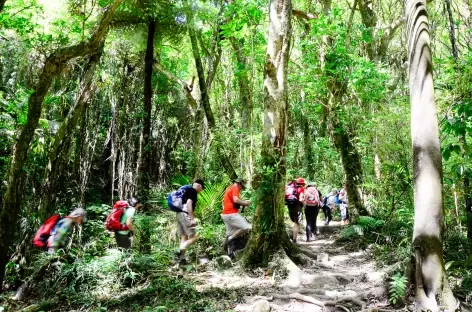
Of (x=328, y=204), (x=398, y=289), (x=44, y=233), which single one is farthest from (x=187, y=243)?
(x=328, y=204)

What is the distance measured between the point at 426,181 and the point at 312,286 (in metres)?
2.57

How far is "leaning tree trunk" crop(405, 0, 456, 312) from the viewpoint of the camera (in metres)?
4.77

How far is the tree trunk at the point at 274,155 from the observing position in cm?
718

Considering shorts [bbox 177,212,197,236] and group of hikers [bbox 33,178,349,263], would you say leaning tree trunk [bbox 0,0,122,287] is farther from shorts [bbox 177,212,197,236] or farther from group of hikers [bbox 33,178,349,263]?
shorts [bbox 177,212,197,236]

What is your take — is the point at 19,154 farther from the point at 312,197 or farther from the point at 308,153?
the point at 308,153

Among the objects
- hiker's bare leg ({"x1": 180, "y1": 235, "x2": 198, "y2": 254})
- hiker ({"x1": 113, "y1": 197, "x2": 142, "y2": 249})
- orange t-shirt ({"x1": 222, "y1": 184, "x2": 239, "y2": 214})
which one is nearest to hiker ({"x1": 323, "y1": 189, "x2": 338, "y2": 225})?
orange t-shirt ({"x1": 222, "y1": 184, "x2": 239, "y2": 214})

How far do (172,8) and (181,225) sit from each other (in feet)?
24.8

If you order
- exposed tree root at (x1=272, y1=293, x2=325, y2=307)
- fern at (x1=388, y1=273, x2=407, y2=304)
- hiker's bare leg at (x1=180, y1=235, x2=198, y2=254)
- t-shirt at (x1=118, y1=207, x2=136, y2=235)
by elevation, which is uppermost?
t-shirt at (x1=118, y1=207, x2=136, y2=235)

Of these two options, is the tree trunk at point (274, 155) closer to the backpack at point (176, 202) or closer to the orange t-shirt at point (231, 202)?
the orange t-shirt at point (231, 202)

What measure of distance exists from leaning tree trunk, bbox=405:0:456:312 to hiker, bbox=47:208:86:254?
227 inches

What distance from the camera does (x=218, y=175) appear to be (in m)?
14.5

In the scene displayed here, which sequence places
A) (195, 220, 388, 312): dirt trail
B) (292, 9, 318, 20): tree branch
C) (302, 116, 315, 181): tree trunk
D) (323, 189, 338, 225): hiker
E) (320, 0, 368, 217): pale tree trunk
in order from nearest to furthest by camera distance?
(195, 220, 388, 312): dirt trail → (320, 0, 368, 217): pale tree trunk → (292, 9, 318, 20): tree branch → (323, 189, 338, 225): hiker → (302, 116, 315, 181): tree trunk

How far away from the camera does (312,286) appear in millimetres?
6363

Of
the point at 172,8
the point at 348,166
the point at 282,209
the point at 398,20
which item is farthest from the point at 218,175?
the point at 398,20
